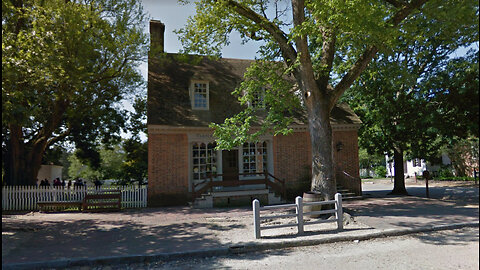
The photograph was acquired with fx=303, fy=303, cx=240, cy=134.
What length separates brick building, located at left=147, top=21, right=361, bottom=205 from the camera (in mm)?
14211

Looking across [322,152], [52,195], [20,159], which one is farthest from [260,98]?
[20,159]

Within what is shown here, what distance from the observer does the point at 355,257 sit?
6.45 m

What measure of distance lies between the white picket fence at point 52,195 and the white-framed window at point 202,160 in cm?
258

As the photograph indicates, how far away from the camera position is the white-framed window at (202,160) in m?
15.1

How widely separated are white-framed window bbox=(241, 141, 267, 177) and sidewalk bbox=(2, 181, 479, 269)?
3854 mm

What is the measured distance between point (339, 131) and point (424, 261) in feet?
36.1

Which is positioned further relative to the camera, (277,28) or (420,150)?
(420,150)

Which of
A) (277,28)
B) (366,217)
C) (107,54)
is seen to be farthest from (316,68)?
(107,54)

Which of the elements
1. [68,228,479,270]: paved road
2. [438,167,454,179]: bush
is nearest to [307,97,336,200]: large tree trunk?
[68,228,479,270]: paved road

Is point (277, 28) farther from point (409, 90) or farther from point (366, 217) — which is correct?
point (409, 90)

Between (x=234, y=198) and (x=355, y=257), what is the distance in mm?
8475

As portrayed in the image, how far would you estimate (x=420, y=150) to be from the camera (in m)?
15.7

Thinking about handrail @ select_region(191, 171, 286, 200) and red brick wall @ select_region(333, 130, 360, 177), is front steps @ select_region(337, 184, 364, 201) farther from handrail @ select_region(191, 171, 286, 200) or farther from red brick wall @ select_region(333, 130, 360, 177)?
handrail @ select_region(191, 171, 286, 200)

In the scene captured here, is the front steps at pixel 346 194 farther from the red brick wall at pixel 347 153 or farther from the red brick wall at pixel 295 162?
the red brick wall at pixel 347 153
